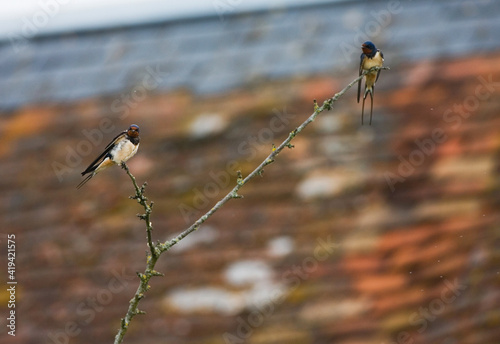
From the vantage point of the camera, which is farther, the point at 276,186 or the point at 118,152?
the point at 276,186

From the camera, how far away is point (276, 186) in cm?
554

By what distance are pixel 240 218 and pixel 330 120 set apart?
105cm

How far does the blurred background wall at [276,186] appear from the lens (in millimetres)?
5172

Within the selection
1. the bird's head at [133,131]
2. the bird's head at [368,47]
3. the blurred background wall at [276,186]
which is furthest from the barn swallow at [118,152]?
the blurred background wall at [276,186]

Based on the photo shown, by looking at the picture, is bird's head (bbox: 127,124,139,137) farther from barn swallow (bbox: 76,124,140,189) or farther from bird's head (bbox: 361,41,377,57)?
bird's head (bbox: 361,41,377,57)

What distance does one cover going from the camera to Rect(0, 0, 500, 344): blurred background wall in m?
5.17

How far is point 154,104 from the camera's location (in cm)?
608

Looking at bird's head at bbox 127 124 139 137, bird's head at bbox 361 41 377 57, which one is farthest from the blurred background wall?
bird's head at bbox 127 124 139 137

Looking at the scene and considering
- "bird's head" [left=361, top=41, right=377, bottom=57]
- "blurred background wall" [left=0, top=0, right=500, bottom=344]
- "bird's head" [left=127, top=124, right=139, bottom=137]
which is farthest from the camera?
"blurred background wall" [left=0, top=0, right=500, bottom=344]

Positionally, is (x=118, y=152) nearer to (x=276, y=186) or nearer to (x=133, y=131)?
(x=133, y=131)

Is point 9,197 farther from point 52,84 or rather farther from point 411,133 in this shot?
point 411,133

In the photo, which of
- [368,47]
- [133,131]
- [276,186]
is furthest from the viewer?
[276,186]

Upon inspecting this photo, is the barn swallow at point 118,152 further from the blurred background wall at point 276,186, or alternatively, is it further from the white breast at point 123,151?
the blurred background wall at point 276,186

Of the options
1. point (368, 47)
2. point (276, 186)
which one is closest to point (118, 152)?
point (368, 47)
